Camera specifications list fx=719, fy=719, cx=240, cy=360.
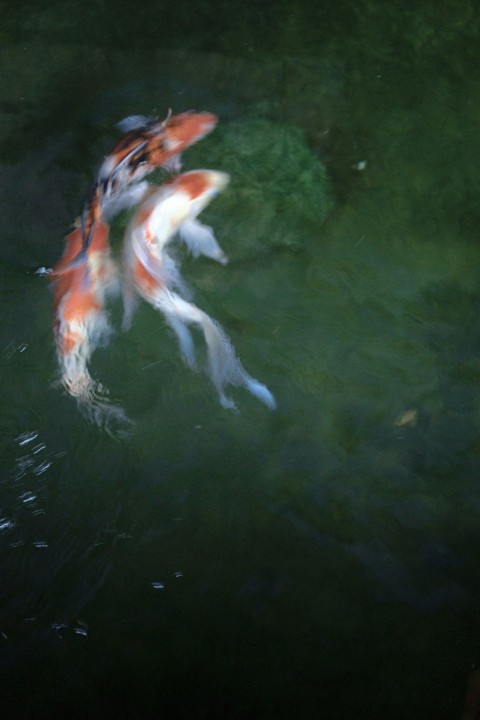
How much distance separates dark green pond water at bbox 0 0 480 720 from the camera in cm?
135

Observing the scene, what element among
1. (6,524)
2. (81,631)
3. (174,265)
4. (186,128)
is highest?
(186,128)

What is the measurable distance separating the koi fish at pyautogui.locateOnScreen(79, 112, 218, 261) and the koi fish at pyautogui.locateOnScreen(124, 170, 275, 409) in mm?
63

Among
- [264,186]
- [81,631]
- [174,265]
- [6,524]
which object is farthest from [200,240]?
[81,631]

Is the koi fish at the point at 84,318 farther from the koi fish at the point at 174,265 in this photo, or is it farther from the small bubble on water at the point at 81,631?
the small bubble on water at the point at 81,631

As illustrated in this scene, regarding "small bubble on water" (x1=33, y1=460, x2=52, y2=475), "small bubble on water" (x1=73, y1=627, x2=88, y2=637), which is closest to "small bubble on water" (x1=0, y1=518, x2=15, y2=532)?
"small bubble on water" (x1=33, y1=460, x2=52, y2=475)

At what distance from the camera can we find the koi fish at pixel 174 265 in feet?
5.18

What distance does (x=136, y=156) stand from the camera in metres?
1.75

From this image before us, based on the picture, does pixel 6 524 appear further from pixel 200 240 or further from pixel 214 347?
pixel 200 240

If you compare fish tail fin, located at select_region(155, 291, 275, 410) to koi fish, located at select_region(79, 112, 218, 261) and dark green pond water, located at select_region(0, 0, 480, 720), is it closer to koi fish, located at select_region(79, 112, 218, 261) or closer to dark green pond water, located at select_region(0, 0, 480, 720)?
dark green pond water, located at select_region(0, 0, 480, 720)

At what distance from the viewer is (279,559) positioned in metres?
1.42

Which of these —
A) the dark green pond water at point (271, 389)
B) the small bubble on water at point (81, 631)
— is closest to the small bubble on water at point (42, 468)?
the dark green pond water at point (271, 389)

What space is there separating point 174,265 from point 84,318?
0.24 m

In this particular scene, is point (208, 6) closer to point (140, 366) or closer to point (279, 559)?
point (140, 366)

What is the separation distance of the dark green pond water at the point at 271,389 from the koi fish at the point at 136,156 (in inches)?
1.5
